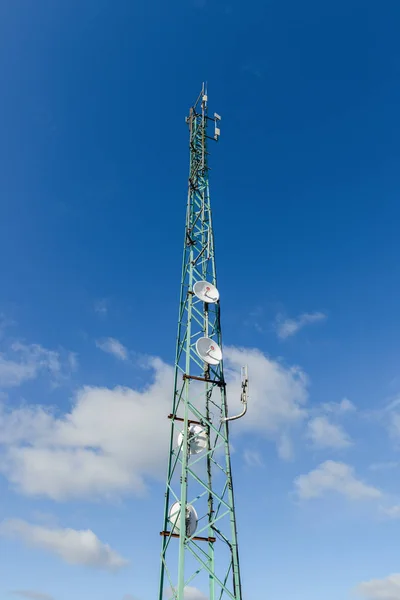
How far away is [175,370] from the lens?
24.8 metres

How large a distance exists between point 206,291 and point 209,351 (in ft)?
13.4

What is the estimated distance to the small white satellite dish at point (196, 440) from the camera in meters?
22.4

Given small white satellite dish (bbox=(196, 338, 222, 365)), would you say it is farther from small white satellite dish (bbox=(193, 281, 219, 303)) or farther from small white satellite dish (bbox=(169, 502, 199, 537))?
small white satellite dish (bbox=(169, 502, 199, 537))

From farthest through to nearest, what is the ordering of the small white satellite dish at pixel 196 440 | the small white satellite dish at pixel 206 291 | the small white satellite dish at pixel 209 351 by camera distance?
the small white satellite dish at pixel 206 291 < the small white satellite dish at pixel 209 351 < the small white satellite dish at pixel 196 440

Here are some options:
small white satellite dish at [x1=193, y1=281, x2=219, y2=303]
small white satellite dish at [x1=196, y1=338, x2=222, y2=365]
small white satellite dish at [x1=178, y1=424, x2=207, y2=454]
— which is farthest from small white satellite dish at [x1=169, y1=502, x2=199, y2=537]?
small white satellite dish at [x1=193, y1=281, x2=219, y2=303]

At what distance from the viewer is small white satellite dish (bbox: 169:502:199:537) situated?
20172 millimetres

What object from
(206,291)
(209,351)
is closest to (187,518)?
(209,351)

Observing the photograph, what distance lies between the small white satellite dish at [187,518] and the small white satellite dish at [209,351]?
24.2 feet

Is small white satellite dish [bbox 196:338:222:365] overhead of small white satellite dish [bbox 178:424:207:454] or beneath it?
overhead

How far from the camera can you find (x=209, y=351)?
2436 cm

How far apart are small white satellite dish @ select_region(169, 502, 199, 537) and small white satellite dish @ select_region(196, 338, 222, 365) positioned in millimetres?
7388

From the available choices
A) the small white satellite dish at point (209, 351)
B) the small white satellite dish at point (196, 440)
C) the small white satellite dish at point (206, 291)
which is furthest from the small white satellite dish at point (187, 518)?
the small white satellite dish at point (206, 291)

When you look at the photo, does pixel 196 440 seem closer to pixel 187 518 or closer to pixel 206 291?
pixel 187 518

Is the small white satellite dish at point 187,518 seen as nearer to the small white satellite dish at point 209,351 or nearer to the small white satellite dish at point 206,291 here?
the small white satellite dish at point 209,351
